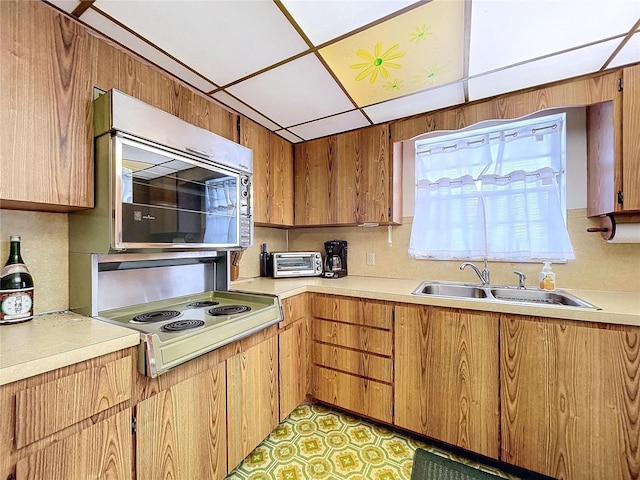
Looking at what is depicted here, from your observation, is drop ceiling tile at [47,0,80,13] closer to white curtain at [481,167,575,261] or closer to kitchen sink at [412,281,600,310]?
kitchen sink at [412,281,600,310]

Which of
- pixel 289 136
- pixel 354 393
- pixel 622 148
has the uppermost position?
pixel 289 136

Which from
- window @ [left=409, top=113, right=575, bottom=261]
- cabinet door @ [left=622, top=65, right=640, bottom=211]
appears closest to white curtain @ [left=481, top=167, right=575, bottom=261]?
window @ [left=409, top=113, right=575, bottom=261]

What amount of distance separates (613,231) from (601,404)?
94 cm

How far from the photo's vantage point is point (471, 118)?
1.87 meters

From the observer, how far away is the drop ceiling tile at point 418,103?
1718 mm

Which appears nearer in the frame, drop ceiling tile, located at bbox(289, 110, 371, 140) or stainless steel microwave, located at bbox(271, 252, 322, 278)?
drop ceiling tile, located at bbox(289, 110, 371, 140)

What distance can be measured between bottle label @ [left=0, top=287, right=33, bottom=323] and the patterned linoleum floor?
1231 millimetres

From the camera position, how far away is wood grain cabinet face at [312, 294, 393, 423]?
1.78 metres

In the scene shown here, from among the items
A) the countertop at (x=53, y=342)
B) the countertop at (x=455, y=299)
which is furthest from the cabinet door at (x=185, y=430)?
the countertop at (x=455, y=299)

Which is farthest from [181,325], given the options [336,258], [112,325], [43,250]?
[336,258]

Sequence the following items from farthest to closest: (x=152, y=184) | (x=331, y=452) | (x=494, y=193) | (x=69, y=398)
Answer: (x=494, y=193), (x=331, y=452), (x=152, y=184), (x=69, y=398)

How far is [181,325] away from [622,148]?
2395 mm

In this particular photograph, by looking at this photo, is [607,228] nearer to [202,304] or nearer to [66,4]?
[202,304]

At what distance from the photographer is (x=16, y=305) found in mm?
1102
